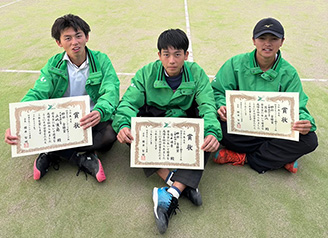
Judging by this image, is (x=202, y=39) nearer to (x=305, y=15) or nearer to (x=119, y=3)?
(x=305, y=15)

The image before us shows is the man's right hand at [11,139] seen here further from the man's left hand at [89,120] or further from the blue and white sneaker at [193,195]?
the blue and white sneaker at [193,195]

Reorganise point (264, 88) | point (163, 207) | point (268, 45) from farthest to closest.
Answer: point (264, 88), point (268, 45), point (163, 207)

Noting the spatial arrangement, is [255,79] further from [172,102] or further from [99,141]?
[99,141]

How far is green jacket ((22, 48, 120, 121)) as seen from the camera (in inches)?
64.8

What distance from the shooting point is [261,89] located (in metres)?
1.70

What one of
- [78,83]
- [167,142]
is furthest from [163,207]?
[78,83]

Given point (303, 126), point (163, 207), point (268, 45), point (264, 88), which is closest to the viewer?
point (163, 207)

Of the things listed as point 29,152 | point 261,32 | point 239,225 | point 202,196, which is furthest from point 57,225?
point 261,32

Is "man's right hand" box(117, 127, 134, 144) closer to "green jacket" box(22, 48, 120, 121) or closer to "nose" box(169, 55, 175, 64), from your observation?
"green jacket" box(22, 48, 120, 121)

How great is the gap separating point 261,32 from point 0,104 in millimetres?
2343

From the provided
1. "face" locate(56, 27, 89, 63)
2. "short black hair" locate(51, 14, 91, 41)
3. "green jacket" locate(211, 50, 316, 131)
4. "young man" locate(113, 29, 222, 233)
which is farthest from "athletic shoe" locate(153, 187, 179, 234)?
"short black hair" locate(51, 14, 91, 41)

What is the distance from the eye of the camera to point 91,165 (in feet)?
5.45

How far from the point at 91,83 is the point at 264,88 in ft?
3.74

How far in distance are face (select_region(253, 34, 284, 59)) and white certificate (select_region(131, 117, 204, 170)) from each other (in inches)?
24.0
